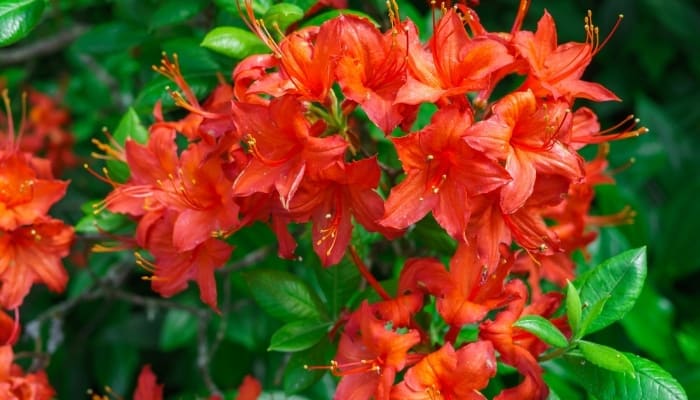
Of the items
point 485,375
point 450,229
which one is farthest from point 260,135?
point 485,375

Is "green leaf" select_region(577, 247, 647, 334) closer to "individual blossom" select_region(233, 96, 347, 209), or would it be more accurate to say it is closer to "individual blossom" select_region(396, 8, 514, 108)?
"individual blossom" select_region(396, 8, 514, 108)

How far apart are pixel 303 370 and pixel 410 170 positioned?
16.5 inches

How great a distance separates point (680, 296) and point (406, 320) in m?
1.58

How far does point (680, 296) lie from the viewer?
2715mm

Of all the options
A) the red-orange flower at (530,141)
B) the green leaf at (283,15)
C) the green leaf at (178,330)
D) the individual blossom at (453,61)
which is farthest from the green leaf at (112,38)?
the red-orange flower at (530,141)

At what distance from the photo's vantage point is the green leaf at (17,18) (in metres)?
1.49

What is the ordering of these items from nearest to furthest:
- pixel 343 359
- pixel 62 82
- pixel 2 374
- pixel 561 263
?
pixel 343 359, pixel 2 374, pixel 561 263, pixel 62 82

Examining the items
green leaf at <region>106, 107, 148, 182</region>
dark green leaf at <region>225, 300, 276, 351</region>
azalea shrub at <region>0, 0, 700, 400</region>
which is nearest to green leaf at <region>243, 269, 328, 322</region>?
azalea shrub at <region>0, 0, 700, 400</region>

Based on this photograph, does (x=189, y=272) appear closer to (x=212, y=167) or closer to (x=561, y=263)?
(x=212, y=167)

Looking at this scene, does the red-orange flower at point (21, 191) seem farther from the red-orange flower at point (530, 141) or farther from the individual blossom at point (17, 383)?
the red-orange flower at point (530, 141)

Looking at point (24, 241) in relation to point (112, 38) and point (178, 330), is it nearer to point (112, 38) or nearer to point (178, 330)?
point (112, 38)

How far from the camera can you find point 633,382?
1.32m

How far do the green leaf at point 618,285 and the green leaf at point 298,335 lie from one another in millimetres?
414

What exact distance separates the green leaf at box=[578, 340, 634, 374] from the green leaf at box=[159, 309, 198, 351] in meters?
1.24
